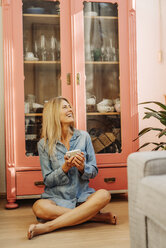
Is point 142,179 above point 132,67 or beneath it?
beneath

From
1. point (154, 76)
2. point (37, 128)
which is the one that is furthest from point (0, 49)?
point (154, 76)

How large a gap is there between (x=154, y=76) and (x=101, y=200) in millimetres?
1621

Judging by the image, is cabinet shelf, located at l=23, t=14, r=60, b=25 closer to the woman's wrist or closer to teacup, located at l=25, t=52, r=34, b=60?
teacup, located at l=25, t=52, r=34, b=60

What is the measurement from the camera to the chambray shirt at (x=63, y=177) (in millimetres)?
2008

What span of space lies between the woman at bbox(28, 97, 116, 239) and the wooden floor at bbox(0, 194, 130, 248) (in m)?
0.05

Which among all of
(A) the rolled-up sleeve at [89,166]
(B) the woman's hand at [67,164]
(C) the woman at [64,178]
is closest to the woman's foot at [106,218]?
(C) the woman at [64,178]

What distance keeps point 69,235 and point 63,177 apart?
41 cm

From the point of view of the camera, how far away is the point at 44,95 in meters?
2.56

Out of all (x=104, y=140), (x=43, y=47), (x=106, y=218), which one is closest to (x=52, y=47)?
(x=43, y=47)

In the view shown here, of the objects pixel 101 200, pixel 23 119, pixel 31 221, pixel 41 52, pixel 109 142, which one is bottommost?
pixel 31 221

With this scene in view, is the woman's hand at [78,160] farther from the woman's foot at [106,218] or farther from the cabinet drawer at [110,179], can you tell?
the cabinet drawer at [110,179]

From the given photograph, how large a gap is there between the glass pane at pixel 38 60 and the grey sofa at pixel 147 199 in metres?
1.39

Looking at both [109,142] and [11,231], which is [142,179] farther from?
[109,142]

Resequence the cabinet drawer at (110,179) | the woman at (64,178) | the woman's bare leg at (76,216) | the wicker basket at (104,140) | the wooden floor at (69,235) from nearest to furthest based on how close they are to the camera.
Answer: the wooden floor at (69,235) → the woman's bare leg at (76,216) → the woman at (64,178) → the cabinet drawer at (110,179) → the wicker basket at (104,140)
